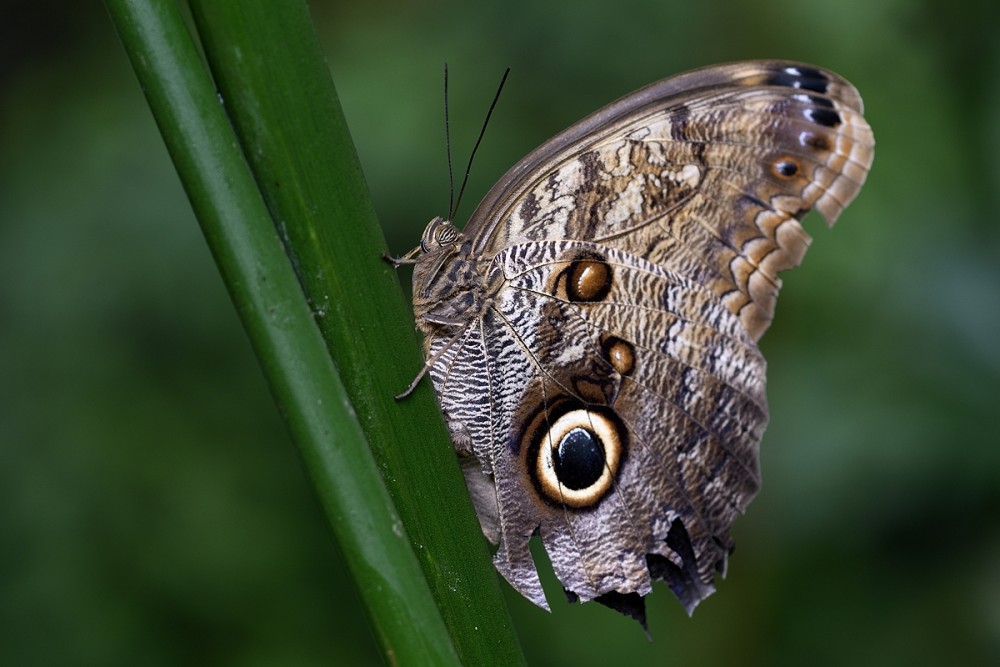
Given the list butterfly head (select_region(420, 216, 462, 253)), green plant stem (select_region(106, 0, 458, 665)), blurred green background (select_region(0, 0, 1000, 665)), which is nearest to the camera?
green plant stem (select_region(106, 0, 458, 665))

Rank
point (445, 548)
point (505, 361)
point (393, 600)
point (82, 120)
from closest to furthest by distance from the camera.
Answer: point (393, 600)
point (445, 548)
point (505, 361)
point (82, 120)

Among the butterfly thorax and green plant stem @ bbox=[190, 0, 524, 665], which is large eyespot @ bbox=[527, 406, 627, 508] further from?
green plant stem @ bbox=[190, 0, 524, 665]

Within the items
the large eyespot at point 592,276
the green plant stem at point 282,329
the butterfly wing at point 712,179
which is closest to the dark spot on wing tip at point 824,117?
the butterfly wing at point 712,179

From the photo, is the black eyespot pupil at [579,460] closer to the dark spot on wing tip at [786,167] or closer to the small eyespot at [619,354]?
the small eyespot at [619,354]

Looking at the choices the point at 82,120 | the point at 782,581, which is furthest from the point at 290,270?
the point at 82,120

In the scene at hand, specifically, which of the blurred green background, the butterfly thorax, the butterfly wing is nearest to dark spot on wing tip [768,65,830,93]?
the butterfly wing

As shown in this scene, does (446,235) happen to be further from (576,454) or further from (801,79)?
(801,79)

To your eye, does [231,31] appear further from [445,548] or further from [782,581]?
[782,581]
